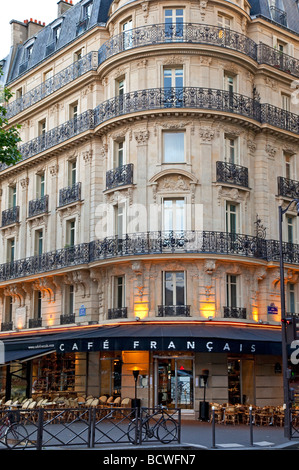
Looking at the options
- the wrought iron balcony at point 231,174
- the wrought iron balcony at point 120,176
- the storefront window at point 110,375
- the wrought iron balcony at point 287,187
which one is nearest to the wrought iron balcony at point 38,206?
the wrought iron balcony at point 120,176

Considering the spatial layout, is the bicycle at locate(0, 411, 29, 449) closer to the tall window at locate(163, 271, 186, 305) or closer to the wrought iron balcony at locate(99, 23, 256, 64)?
the tall window at locate(163, 271, 186, 305)

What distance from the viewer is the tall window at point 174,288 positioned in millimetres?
25344

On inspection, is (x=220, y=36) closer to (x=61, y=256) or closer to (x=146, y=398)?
(x=61, y=256)

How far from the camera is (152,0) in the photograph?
27.4 metres

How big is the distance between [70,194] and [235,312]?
9043mm

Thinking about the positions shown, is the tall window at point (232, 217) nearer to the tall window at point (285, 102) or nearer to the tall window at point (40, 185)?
the tall window at point (285, 102)

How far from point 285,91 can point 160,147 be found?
724 centimetres

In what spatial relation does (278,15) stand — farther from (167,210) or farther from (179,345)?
(179,345)

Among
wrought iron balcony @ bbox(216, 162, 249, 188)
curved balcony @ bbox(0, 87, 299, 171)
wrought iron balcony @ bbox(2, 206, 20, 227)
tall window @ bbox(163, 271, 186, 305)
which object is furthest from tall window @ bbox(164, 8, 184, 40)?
wrought iron balcony @ bbox(2, 206, 20, 227)

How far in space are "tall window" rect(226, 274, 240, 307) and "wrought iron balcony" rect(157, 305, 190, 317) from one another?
186cm

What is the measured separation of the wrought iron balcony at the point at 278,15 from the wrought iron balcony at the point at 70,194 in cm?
1150

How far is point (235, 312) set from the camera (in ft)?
84.1

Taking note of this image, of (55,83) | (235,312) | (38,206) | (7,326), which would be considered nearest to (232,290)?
(235,312)
